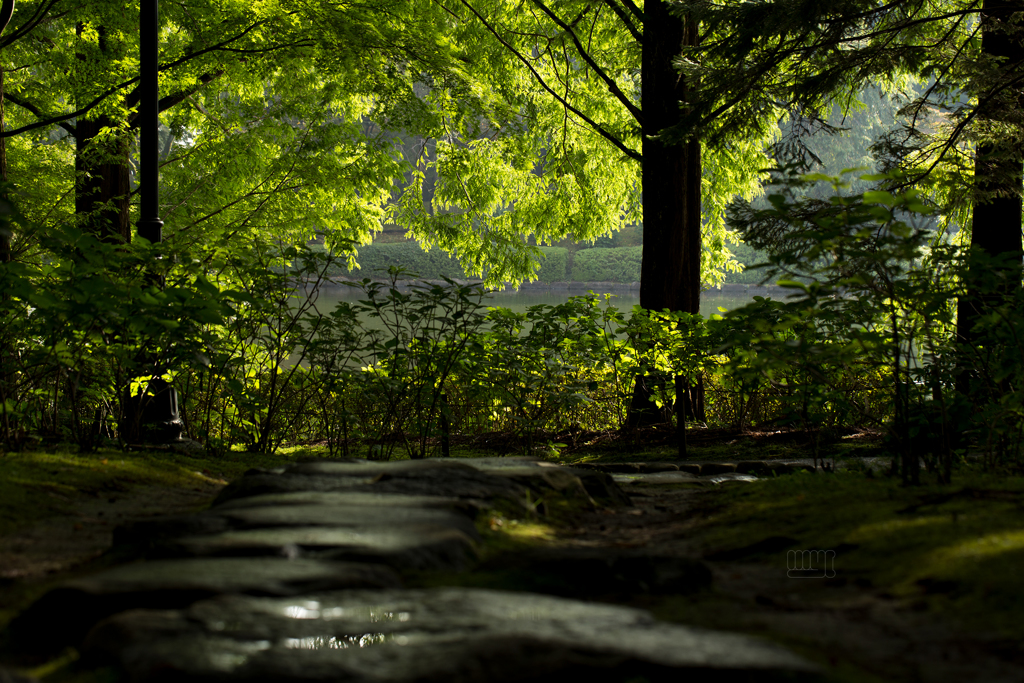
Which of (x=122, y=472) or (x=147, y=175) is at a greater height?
(x=147, y=175)

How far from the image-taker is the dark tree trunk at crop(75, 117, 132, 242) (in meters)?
8.15

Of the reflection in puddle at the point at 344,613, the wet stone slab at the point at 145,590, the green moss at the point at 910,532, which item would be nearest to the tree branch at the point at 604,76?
the green moss at the point at 910,532

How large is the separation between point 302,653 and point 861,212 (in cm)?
275

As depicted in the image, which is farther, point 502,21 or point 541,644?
point 502,21

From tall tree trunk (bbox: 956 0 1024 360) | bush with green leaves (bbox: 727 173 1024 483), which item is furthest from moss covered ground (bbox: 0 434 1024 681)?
tall tree trunk (bbox: 956 0 1024 360)

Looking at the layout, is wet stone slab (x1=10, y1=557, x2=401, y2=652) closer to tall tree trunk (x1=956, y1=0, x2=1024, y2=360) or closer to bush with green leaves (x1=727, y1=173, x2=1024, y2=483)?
bush with green leaves (x1=727, y1=173, x2=1024, y2=483)

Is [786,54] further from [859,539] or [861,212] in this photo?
[859,539]

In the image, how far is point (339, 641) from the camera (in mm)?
1428

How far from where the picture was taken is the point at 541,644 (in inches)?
53.8

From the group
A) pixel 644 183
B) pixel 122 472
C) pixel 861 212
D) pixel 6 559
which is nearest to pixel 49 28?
pixel 644 183

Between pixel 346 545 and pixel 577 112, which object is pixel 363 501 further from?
pixel 577 112

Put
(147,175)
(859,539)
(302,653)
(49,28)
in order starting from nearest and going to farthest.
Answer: (302,653)
(859,539)
(147,175)
(49,28)

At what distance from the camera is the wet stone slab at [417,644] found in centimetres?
128

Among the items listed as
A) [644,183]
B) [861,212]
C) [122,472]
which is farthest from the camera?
[644,183]
